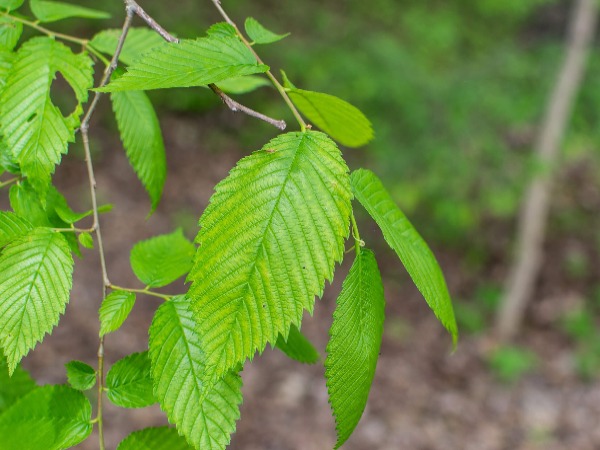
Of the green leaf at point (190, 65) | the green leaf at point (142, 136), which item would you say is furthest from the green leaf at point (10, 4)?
the green leaf at point (190, 65)

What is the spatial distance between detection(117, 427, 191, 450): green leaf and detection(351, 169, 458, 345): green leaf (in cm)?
44

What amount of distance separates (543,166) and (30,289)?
176 inches

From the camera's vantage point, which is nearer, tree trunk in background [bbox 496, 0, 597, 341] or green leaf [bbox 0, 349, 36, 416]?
green leaf [bbox 0, 349, 36, 416]

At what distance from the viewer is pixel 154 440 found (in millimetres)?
941

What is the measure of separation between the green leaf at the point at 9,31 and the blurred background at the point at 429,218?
2.84 m

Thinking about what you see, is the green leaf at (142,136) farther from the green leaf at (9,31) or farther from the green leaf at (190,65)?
the green leaf at (190,65)

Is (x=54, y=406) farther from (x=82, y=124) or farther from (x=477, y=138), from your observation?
(x=477, y=138)

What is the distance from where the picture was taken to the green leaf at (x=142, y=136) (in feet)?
4.17

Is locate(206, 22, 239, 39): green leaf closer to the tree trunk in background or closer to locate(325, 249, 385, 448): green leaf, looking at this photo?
locate(325, 249, 385, 448): green leaf

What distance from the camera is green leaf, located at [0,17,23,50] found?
1089 mm

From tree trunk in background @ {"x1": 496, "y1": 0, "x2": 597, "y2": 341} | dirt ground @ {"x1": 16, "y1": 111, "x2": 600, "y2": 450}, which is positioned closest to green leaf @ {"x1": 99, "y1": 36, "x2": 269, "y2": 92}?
dirt ground @ {"x1": 16, "y1": 111, "x2": 600, "y2": 450}

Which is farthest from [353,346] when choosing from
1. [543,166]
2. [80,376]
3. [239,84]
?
[543,166]

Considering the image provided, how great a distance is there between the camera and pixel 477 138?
16.8ft

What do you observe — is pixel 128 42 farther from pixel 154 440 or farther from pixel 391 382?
pixel 391 382
